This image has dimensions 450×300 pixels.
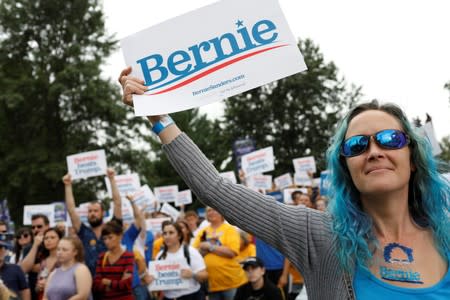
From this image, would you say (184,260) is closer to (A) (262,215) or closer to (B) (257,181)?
(A) (262,215)

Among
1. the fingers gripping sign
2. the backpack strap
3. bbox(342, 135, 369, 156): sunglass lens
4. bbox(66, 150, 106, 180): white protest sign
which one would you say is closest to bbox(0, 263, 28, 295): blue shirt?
the backpack strap

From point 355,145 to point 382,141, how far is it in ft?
0.31

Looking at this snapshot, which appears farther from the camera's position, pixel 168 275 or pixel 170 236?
pixel 170 236

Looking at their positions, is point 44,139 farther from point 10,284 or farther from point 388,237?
point 388,237

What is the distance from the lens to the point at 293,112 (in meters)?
43.7

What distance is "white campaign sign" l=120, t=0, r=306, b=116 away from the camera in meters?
2.51

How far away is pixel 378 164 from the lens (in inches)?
82.0

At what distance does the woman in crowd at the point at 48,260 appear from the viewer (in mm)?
7125

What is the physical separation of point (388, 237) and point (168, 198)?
13967 millimetres

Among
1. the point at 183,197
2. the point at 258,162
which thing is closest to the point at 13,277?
the point at 258,162

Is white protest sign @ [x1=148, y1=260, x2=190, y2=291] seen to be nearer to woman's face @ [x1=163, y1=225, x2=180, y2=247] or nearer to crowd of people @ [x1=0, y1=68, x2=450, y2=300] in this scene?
woman's face @ [x1=163, y1=225, x2=180, y2=247]

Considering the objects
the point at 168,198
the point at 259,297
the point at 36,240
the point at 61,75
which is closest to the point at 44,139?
the point at 61,75

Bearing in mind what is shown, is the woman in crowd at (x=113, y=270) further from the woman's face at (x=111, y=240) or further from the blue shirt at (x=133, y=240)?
the blue shirt at (x=133, y=240)

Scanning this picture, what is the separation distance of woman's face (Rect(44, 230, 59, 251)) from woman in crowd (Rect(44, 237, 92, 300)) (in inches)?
38.1
